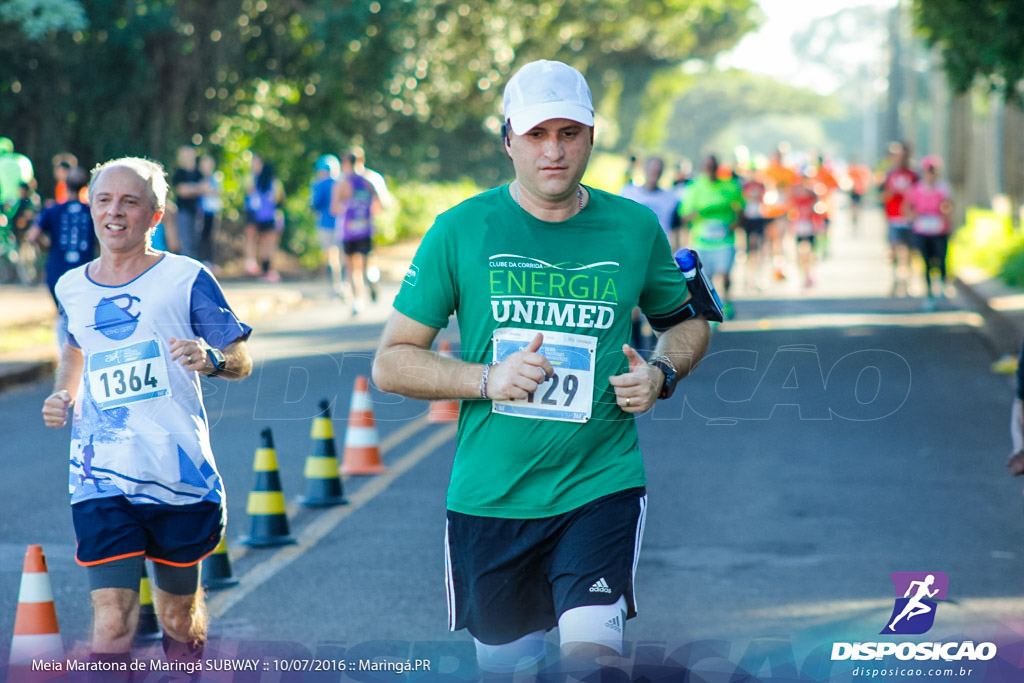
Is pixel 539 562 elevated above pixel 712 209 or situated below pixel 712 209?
below

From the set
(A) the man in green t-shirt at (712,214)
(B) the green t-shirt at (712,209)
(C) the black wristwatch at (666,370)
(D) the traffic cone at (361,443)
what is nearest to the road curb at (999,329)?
(A) the man in green t-shirt at (712,214)

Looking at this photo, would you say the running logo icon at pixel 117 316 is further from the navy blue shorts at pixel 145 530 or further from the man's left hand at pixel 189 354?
the navy blue shorts at pixel 145 530

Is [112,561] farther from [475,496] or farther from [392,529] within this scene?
[392,529]

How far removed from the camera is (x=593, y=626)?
386 cm

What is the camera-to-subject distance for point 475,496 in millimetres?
3980

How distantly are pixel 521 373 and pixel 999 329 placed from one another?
15.9 m

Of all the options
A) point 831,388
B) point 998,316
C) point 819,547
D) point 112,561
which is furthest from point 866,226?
point 112,561

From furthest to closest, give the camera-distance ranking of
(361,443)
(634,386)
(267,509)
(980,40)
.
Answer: (980,40) < (361,443) < (267,509) < (634,386)

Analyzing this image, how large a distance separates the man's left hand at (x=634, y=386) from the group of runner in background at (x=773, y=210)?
9.86 metres

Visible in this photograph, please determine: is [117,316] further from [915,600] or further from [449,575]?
[915,600]

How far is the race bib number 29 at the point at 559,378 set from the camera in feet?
12.6

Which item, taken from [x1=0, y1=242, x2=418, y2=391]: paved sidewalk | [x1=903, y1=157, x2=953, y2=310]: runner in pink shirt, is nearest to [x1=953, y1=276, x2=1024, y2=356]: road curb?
[x1=903, y1=157, x2=953, y2=310]: runner in pink shirt

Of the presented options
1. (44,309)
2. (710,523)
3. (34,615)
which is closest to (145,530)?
(34,615)

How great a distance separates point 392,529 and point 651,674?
4186 millimetres
